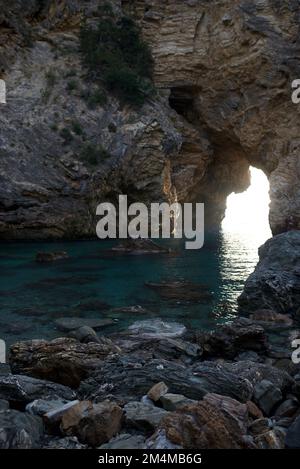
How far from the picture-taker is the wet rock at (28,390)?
7.94m

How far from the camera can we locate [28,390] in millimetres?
8203

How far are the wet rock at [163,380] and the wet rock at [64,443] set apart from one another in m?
1.57

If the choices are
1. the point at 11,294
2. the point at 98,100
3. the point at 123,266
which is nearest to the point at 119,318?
the point at 11,294

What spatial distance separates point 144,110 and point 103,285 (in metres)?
31.6

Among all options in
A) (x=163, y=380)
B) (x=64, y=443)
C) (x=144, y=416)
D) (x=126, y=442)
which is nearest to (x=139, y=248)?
(x=163, y=380)

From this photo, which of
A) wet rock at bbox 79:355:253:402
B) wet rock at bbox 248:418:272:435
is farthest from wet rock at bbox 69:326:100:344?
wet rock at bbox 248:418:272:435

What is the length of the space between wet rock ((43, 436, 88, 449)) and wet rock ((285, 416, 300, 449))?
3035 millimetres

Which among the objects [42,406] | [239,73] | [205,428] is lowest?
[42,406]

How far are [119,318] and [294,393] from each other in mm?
8874

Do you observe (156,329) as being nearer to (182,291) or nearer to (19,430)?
(182,291)

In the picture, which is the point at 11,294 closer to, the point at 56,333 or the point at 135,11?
the point at 56,333

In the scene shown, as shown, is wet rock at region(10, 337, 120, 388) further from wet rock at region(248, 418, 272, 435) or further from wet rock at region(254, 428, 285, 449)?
wet rock at region(254, 428, 285, 449)

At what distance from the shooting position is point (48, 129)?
4475 cm

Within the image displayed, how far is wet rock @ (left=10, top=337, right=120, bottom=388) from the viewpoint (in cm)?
974
